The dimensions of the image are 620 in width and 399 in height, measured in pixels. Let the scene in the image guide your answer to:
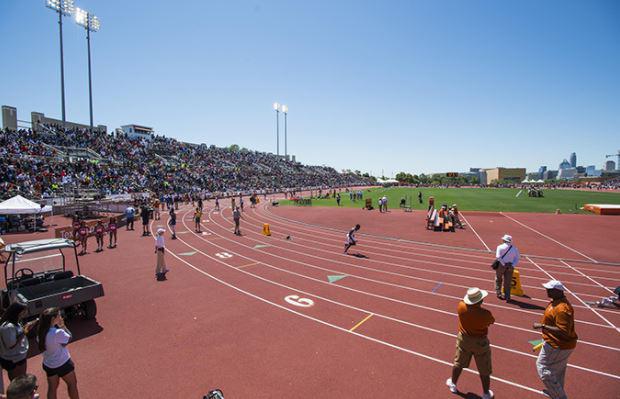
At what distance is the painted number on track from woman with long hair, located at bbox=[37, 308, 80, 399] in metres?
5.38

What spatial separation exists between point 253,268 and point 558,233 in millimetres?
19392

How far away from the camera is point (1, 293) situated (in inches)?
294

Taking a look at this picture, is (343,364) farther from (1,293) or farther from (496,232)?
(496,232)

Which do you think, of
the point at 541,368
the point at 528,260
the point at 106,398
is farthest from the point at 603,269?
the point at 106,398

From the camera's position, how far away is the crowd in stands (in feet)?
101

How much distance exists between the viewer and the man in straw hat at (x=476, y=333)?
15.3 ft

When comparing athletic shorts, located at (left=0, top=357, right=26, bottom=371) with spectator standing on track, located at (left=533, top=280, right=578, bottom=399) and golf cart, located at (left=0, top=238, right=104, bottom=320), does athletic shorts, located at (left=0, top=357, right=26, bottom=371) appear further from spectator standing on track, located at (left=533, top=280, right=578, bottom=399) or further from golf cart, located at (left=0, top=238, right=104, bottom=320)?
spectator standing on track, located at (left=533, top=280, right=578, bottom=399)

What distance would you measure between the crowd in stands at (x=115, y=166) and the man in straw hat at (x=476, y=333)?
33.4m

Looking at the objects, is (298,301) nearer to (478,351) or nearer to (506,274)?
(478,351)

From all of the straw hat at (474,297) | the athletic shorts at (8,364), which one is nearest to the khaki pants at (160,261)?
the athletic shorts at (8,364)

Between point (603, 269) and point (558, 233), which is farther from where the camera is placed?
point (558, 233)

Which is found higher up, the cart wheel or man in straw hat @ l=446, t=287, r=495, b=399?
man in straw hat @ l=446, t=287, r=495, b=399

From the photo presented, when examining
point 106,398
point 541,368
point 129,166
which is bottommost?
point 106,398

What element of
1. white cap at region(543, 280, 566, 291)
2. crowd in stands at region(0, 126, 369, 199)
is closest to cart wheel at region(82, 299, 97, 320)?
white cap at region(543, 280, 566, 291)
